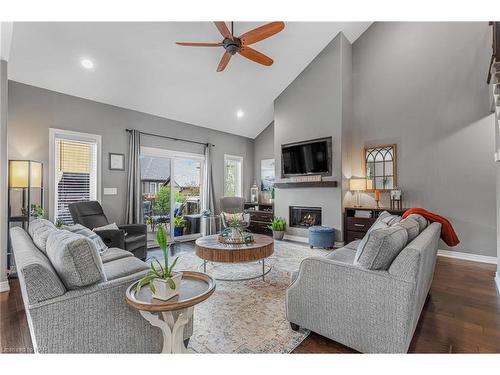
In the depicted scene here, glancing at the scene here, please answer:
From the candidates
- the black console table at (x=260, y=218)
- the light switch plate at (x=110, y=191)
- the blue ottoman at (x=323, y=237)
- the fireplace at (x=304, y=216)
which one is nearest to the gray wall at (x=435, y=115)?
the fireplace at (x=304, y=216)

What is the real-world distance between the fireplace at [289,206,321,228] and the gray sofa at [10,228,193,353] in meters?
4.17

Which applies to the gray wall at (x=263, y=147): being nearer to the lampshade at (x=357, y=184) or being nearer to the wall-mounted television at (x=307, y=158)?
the wall-mounted television at (x=307, y=158)

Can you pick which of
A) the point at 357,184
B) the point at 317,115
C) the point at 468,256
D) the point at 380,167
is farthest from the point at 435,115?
the point at 468,256

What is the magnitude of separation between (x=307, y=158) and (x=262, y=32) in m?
2.88

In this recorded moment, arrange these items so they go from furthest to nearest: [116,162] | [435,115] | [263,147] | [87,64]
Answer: [263,147] < [116,162] < [435,115] < [87,64]

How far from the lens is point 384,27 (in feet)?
16.9

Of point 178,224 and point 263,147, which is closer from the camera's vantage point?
point 178,224

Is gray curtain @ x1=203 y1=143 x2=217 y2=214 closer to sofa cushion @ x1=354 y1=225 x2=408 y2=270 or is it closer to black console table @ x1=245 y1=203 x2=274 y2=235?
black console table @ x1=245 y1=203 x2=274 y2=235

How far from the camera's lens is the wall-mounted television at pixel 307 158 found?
516 cm

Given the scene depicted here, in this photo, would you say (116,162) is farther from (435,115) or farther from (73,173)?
(435,115)

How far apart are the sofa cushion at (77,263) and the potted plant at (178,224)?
416 centimetres

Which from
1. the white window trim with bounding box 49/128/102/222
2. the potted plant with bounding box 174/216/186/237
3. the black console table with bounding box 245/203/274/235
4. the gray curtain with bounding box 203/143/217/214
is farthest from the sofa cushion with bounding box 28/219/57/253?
the black console table with bounding box 245/203/274/235

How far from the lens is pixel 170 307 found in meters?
1.38

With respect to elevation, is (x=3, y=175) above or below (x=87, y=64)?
below
